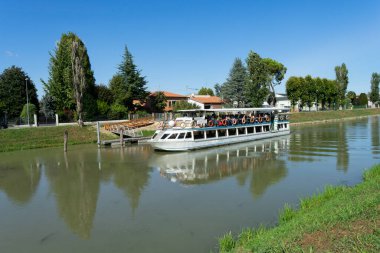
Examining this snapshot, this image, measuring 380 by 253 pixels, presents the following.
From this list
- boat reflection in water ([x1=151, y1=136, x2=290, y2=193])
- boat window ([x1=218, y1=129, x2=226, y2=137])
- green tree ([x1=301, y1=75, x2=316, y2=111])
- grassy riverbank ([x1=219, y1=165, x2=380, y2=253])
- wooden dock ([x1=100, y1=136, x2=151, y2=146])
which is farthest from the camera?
green tree ([x1=301, y1=75, x2=316, y2=111])

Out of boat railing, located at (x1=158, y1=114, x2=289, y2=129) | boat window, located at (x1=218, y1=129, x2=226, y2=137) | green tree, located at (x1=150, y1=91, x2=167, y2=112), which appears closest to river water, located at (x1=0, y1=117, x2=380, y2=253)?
boat railing, located at (x1=158, y1=114, x2=289, y2=129)

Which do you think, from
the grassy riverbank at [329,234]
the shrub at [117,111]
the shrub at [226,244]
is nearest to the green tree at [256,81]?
the shrub at [117,111]

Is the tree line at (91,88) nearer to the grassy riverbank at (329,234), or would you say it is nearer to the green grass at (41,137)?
the green grass at (41,137)

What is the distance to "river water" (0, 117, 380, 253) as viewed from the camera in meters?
10.6

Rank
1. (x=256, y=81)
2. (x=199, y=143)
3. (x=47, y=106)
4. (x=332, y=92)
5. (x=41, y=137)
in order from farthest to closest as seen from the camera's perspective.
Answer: (x=332, y=92), (x=256, y=81), (x=47, y=106), (x=41, y=137), (x=199, y=143)

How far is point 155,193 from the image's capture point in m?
16.0

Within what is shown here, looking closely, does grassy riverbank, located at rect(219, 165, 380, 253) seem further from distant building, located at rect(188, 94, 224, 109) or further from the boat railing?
distant building, located at rect(188, 94, 224, 109)

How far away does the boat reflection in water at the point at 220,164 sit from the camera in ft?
63.2

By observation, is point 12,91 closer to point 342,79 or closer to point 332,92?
point 332,92

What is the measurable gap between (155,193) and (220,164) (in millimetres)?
8234

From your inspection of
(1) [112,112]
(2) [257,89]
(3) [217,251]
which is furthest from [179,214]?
(2) [257,89]

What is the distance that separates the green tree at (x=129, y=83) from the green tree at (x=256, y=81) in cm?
2104

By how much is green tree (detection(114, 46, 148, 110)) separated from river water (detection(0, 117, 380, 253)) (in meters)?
27.3

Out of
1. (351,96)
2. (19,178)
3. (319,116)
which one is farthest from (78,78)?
(351,96)
